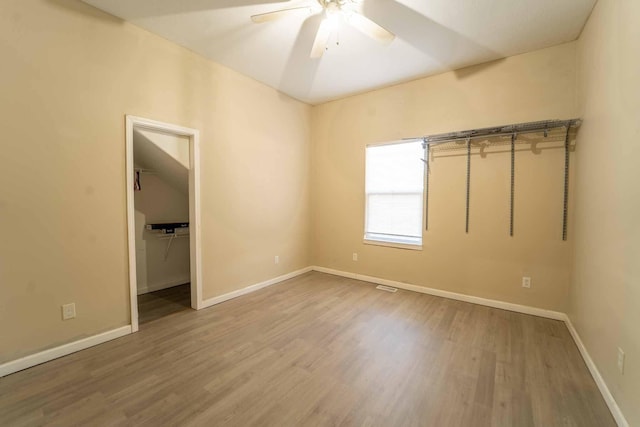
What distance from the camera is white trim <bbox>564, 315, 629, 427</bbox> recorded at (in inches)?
60.6

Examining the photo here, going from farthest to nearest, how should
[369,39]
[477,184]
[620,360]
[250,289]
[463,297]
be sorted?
[250,289], [463,297], [477,184], [369,39], [620,360]

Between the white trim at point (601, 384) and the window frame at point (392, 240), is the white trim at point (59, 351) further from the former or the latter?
the white trim at point (601, 384)

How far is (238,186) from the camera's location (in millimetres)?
3584

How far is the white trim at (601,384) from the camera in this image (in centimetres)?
154

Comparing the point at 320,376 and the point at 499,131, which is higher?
the point at 499,131

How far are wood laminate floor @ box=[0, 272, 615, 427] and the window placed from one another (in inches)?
51.0

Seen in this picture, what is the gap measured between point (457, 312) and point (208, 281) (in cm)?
297

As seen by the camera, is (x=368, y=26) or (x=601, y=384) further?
(x=368, y=26)

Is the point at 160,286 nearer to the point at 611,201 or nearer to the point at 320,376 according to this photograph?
the point at 320,376

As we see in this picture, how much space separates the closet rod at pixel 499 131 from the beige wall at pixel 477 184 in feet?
0.40

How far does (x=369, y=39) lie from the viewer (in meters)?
2.75

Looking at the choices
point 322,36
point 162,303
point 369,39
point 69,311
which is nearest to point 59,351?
point 69,311

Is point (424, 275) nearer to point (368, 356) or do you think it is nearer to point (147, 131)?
point (368, 356)

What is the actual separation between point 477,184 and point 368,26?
2243mm
